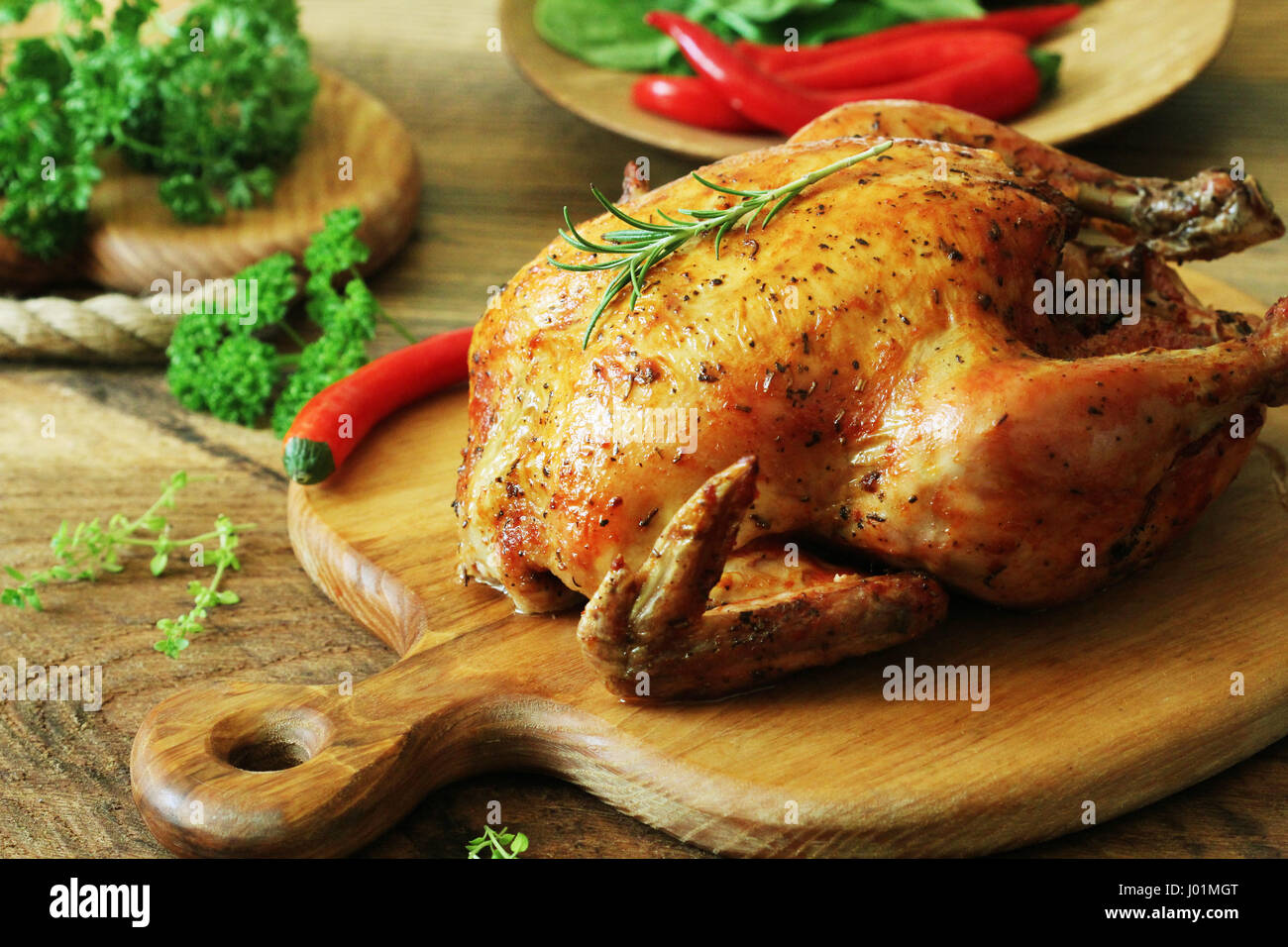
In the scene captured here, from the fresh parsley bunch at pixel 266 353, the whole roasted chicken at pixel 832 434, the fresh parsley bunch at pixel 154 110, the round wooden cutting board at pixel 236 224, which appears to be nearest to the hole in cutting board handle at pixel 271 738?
the whole roasted chicken at pixel 832 434

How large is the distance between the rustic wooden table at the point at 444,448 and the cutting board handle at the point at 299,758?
134mm

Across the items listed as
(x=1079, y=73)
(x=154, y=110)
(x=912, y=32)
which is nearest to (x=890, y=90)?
(x=912, y=32)

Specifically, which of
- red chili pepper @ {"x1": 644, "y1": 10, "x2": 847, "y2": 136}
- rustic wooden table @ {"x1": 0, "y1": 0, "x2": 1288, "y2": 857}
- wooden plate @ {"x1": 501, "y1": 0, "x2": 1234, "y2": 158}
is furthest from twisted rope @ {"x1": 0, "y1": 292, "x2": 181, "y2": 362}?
red chili pepper @ {"x1": 644, "y1": 10, "x2": 847, "y2": 136}

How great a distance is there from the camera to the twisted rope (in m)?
4.16

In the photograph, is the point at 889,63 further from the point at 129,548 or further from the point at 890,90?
the point at 129,548

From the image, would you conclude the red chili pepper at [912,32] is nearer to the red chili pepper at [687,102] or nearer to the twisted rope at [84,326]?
the red chili pepper at [687,102]

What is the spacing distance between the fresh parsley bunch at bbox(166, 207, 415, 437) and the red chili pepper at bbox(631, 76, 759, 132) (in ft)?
4.64

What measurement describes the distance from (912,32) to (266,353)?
115 inches

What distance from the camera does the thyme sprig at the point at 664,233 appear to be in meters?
2.79

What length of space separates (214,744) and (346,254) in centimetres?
190

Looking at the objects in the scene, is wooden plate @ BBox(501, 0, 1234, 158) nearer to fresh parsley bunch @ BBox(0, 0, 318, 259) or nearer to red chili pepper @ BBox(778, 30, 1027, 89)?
red chili pepper @ BBox(778, 30, 1027, 89)

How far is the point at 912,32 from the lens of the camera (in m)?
5.36
